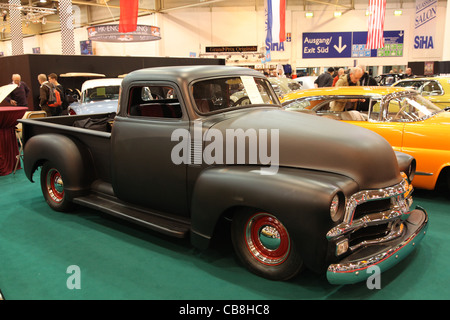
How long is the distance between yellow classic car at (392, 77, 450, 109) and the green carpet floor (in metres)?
5.87

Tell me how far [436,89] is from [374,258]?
28.0 ft

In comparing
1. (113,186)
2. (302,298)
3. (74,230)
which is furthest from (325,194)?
(74,230)

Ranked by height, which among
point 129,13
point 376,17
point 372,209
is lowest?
point 372,209

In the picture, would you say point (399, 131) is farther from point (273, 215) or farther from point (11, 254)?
point (11, 254)

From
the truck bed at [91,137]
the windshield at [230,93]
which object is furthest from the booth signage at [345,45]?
the truck bed at [91,137]

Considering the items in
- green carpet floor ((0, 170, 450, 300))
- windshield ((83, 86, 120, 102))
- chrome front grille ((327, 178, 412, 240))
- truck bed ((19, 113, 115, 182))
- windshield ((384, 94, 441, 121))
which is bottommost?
green carpet floor ((0, 170, 450, 300))

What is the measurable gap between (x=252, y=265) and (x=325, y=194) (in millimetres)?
978

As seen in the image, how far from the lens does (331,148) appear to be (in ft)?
9.84

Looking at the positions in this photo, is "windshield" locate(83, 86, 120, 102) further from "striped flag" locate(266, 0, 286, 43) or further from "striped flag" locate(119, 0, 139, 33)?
"striped flag" locate(266, 0, 286, 43)

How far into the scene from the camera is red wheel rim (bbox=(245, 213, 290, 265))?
300 centimetres

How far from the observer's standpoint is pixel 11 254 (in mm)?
3771

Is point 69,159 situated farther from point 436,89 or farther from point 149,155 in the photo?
point 436,89

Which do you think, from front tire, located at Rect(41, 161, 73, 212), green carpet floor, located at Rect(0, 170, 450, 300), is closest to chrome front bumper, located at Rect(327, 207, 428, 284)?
green carpet floor, located at Rect(0, 170, 450, 300)

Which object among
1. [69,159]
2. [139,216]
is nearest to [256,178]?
[139,216]
